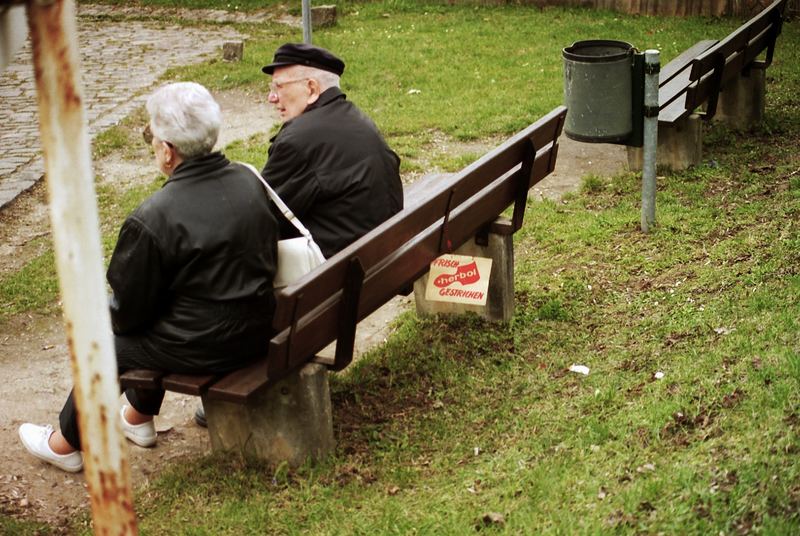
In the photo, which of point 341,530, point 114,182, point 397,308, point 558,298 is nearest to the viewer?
point 341,530

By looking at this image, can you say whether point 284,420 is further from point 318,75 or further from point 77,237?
point 77,237

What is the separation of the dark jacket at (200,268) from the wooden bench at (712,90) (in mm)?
4201

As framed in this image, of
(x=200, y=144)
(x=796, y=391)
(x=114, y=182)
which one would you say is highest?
(x=200, y=144)

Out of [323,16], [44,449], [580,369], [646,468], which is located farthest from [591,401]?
[323,16]

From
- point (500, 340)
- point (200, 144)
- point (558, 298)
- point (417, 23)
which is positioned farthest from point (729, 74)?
point (417, 23)

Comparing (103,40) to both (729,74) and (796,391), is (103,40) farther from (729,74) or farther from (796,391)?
(796,391)

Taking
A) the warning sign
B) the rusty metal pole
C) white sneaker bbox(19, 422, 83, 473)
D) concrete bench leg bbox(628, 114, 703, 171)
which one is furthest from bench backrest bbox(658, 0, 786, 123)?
the rusty metal pole

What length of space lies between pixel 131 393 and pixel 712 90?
5250 millimetres

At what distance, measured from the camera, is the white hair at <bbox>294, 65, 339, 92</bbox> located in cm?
→ 543

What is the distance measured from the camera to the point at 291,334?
4.27 metres

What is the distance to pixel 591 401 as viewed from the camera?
16.0 ft

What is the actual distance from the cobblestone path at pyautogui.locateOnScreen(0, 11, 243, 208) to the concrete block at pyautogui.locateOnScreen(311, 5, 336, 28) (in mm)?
1057

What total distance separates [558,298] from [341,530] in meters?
2.45

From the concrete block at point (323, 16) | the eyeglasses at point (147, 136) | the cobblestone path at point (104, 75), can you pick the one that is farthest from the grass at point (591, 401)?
the concrete block at point (323, 16)
